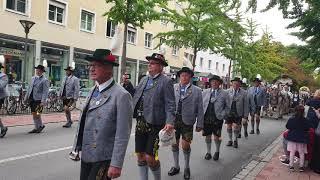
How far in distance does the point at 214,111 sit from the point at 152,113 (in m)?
3.88

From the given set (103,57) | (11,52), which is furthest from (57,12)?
(103,57)

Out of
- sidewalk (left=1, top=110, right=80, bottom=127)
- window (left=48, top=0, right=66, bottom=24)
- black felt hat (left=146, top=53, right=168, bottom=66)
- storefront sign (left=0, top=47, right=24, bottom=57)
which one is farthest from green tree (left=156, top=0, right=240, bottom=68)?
black felt hat (left=146, top=53, right=168, bottom=66)

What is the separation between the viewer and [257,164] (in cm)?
994

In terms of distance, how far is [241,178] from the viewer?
27.4ft

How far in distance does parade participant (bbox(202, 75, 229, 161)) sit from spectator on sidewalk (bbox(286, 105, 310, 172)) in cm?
140

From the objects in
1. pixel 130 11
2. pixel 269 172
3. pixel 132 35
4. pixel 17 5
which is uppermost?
pixel 17 5

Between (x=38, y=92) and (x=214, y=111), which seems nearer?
(x=214, y=111)

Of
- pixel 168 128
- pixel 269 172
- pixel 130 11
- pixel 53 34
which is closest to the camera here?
pixel 168 128

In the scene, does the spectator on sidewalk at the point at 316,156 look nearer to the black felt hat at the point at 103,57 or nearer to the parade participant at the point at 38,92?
the parade participant at the point at 38,92

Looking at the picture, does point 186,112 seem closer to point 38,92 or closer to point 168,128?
point 168,128

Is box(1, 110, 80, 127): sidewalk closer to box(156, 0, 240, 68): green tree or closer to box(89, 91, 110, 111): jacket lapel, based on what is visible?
box(89, 91, 110, 111): jacket lapel

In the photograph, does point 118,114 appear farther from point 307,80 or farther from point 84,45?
point 307,80

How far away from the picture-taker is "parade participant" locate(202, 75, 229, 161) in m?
9.96

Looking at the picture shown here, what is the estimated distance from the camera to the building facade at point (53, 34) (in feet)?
84.1
